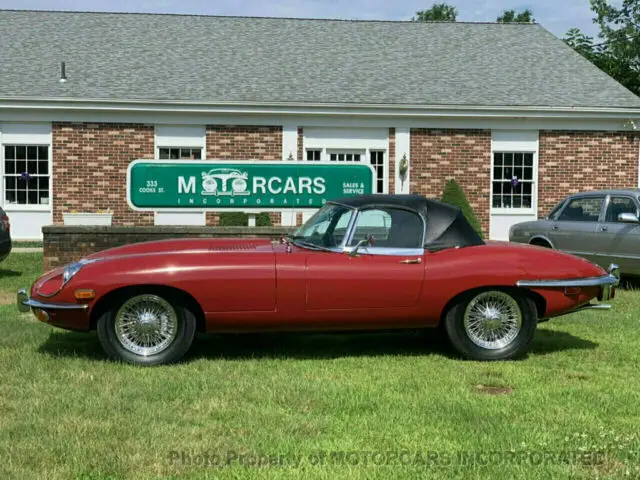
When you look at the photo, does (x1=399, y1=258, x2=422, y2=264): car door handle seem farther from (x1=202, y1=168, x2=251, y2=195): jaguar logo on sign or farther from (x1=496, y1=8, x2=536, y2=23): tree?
(x1=496, y1=8, x2=536, y2=23): tree

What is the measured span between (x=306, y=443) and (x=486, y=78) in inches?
682

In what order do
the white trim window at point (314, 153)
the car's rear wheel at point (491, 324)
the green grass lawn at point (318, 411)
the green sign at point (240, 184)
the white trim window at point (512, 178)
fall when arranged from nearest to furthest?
the green grass lawn at point (318, 411) < the car's rear wheel at point (491, 324) < the green sign at point (240, 184) < the white trim window at point (314, 153) < the white trim window at point (512, 178)

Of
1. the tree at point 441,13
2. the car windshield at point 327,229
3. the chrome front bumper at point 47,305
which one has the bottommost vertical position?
the chrome front bumper at point 47,305

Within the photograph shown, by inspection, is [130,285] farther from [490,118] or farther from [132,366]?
[490,118]

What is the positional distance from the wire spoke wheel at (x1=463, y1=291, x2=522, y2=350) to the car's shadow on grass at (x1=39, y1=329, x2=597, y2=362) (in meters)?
0.29

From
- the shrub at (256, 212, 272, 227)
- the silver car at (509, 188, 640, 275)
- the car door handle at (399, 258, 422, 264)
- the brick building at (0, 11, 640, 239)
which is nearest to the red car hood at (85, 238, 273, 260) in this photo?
the car door handle at (399, 258, 422, 264)

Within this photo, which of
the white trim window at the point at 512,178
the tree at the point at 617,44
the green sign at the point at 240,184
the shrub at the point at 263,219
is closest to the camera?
the green sign at the point at 240,184

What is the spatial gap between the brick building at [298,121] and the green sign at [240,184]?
6701 millimetres

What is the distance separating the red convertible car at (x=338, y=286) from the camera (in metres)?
5.57

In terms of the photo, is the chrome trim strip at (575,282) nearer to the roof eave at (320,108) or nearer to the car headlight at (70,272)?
the car headlight at (70,272)

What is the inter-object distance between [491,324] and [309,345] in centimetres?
166

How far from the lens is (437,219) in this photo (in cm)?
A: 607

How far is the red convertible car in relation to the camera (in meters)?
5.57

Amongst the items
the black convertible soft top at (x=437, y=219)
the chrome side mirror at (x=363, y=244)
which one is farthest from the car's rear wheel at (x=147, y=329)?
the black convertible soft top at (x=437, y=219)
